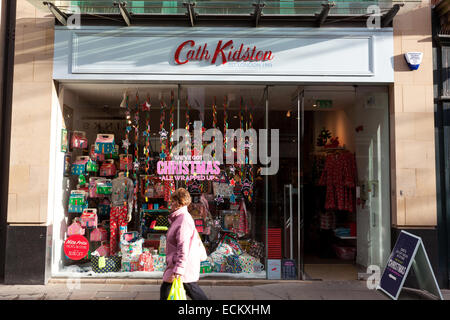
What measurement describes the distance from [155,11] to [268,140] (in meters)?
2.83

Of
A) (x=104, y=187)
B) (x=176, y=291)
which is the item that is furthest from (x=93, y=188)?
(x=176, y=291)

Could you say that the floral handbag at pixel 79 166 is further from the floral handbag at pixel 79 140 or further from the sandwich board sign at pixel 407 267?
the sandwich board sign at pixel 407 267

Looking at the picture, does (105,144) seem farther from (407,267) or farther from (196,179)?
(407,267)

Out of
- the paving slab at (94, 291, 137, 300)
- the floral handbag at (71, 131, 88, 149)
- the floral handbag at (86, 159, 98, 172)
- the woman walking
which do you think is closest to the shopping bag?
the woman walking

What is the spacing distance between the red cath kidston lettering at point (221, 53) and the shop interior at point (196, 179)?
514mm

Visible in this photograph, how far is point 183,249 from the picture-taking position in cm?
354

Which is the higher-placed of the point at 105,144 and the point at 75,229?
the point at 105,144

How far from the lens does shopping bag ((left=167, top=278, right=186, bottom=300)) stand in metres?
3.37

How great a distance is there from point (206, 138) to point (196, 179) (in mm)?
745

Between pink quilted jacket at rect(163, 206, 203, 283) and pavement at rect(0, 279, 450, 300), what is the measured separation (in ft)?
5.68

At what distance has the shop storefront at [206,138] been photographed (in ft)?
19.2

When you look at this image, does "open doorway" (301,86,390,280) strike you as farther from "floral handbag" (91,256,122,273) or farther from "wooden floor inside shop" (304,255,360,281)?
"floral handbag" (91,256,122,273)

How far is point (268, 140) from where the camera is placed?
631 centimetres

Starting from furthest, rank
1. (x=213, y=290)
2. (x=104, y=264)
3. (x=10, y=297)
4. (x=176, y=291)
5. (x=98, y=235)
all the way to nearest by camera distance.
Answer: (x=98, y=235) < (x=104, y=264) < (x=213, y=290) < (x=10, y=297) < (x=176, y=291)
